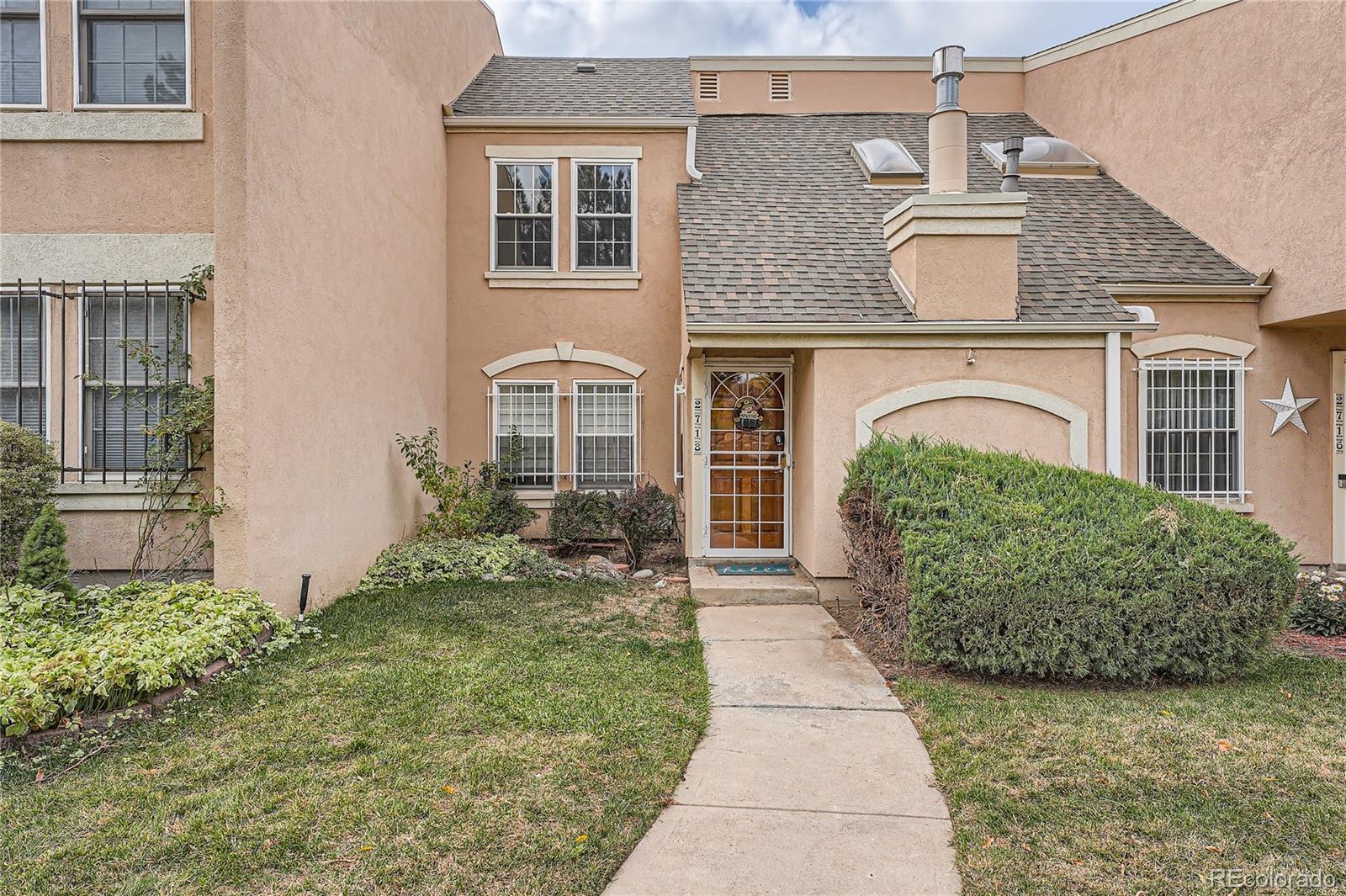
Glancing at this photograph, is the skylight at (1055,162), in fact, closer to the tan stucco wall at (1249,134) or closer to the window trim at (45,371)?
the tan stucco wall at (1249,134)

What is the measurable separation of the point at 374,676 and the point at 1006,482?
16.8ft

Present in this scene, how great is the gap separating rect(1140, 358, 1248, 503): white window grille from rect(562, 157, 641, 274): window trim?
23.6 feet

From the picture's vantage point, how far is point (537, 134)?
35.3 ft

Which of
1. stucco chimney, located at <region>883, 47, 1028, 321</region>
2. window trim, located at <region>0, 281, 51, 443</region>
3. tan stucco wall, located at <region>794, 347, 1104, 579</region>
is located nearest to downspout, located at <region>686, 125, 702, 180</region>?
stucco chimney, located at <region>883, 47, 1028, 321</region>

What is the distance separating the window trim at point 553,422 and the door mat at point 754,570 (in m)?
3.32

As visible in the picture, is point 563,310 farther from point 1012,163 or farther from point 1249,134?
point 1249,134

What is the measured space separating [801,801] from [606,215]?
9134 mm

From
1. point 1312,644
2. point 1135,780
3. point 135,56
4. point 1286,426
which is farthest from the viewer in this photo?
point 1286,426

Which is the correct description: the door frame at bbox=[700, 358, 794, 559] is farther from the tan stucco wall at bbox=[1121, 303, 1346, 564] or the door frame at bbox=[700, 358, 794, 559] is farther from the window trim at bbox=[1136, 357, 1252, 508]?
the window trim at bbox=[1136, 357, 1252, 508]

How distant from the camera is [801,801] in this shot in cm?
359

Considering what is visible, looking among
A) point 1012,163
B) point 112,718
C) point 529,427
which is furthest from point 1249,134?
point 112,718

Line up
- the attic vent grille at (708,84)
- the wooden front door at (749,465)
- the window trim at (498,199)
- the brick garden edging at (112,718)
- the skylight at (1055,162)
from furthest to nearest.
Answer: the attic vent grille at (708,84) < the skylight at (1055,162) < the window trim at (498,199) < the wooden front door at (749,465) < the brick garden edging at (112,718)

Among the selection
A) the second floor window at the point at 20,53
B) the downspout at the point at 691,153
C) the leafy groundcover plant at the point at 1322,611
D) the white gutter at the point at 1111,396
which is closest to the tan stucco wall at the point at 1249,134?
the white gutter at the point at 1111,396

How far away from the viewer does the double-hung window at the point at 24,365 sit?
6891 mm
